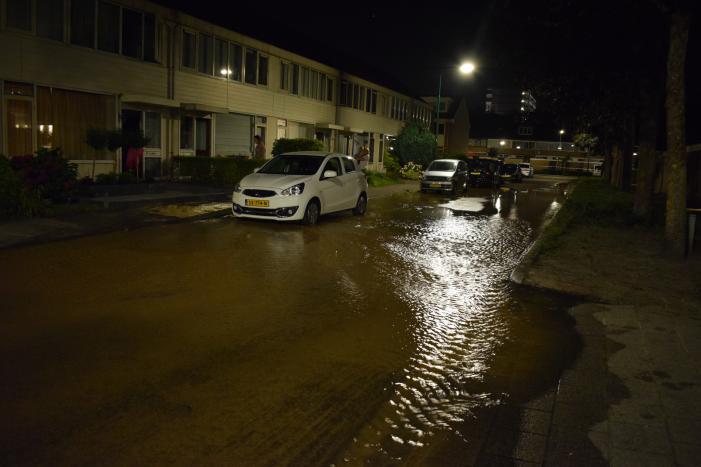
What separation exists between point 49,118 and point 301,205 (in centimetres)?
857

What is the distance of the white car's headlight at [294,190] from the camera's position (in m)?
13.7

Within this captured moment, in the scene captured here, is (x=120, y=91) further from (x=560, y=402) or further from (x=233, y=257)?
(x=560, y=402)

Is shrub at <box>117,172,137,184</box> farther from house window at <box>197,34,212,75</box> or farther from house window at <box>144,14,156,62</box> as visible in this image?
house window at <box>197,34,212,75</box>

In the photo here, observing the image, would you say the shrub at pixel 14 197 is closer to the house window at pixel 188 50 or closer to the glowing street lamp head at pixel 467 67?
the house window at pixel 188 50

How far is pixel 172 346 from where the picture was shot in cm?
566

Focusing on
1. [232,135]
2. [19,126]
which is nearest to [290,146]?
[232,135]

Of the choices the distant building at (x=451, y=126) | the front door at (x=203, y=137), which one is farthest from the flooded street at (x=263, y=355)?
the distant building at (x=451, y=126)

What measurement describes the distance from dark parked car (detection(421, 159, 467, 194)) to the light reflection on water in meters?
12.4

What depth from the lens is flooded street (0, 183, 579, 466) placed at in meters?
3.93

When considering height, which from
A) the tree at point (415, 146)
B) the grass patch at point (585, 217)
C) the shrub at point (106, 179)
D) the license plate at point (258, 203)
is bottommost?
the grass patch at point (585, 217)

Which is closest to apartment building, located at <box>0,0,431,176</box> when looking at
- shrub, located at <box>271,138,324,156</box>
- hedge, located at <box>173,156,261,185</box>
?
hedge, located at <box>173,156,261,185</box>

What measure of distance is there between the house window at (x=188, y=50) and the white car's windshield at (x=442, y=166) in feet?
37.8

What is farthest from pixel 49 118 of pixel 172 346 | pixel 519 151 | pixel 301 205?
pixel 519 151

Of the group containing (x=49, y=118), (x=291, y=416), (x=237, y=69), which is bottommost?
(x=291, y=416)
